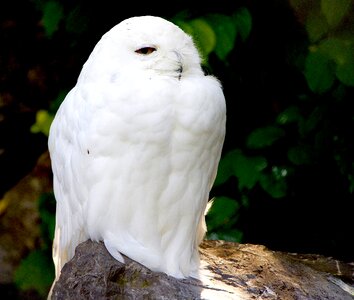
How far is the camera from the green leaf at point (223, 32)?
301 centimetres

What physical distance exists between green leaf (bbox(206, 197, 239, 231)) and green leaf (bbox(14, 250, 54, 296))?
73cm

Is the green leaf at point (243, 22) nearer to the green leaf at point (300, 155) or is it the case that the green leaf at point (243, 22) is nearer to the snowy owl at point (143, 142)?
the green leaf at point (300, 155)

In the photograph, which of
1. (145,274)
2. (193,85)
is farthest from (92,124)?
(145,274)

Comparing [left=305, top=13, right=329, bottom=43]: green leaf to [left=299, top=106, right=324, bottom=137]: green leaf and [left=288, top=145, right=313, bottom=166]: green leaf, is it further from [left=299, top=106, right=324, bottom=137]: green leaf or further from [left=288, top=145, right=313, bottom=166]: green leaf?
[left=288, top=145, right=313, bottom=166]: green leaf

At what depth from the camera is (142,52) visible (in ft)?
7.57

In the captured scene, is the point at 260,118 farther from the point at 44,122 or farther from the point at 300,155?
the point at 44,122

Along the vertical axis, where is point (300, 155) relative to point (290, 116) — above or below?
below

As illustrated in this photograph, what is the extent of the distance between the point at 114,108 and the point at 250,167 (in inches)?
41.3

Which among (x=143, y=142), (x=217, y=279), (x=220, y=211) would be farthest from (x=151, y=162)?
(x=220, y=211)

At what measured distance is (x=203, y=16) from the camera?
3.08 m

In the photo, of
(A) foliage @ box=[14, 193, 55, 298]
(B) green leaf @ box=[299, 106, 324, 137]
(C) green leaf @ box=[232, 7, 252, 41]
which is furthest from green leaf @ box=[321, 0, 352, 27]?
(A) foliage @ box=[14, 193, 55, 298]

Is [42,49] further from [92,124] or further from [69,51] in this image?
[92,124]

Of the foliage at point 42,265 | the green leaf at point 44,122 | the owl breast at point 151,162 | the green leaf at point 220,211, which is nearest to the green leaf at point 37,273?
the foliage at point 42,265

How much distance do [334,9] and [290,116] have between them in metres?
0.53
